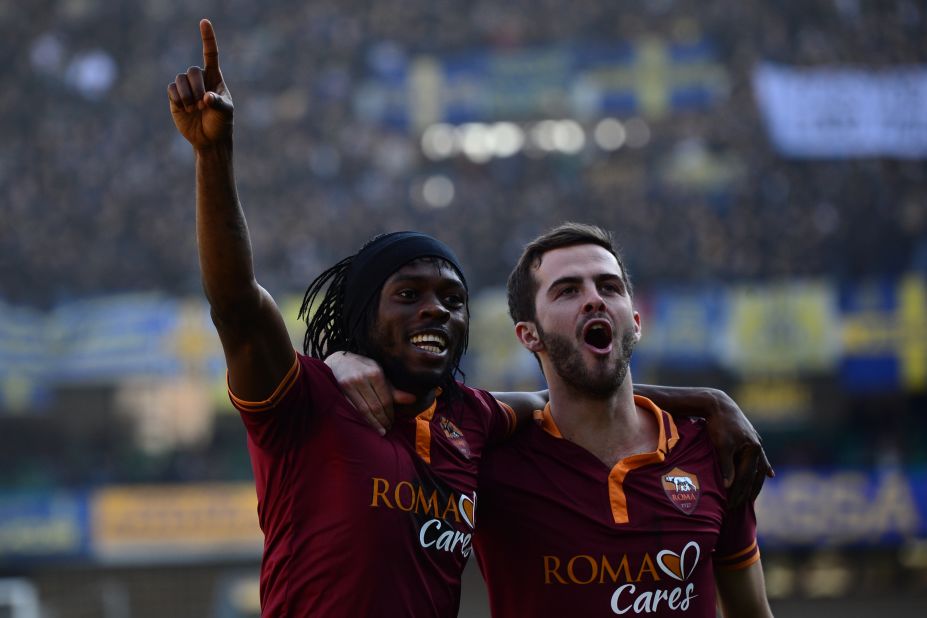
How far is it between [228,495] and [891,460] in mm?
8818

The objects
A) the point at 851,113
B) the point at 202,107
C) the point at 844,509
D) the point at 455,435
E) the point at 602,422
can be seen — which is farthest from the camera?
the point at 851,113

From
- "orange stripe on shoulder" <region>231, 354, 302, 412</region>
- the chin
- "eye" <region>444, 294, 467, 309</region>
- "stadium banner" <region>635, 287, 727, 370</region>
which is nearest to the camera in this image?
"orange stripe on shoulder" <region>231, 354, 302, 412</region>

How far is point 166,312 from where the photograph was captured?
14711mm

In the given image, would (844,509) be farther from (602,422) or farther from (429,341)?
(429,341)

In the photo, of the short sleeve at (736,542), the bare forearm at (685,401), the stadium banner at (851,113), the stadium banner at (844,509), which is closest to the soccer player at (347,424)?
the bare forearm at (685,401)

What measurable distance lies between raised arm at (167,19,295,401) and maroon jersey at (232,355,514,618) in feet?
0.56

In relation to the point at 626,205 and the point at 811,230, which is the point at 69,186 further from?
the point at 811,230

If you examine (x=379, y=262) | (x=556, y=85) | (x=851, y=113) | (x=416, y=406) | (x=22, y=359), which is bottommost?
(x=416, y=406)

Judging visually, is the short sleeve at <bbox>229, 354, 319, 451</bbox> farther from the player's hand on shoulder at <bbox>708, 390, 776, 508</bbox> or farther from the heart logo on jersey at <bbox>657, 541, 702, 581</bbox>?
the player's hand on shoulder at <bbox>708, 390, 776, 508</bbox>

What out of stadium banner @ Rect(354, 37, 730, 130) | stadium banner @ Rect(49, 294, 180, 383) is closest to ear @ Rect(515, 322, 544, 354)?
stadium banner @ Rect(49, 294, 180, 383)

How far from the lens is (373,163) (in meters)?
18.5

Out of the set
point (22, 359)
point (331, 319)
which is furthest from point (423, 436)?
point (22, 359)

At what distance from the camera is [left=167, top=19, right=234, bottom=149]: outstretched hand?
8.63 ft

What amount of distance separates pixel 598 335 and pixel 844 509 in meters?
11.9
